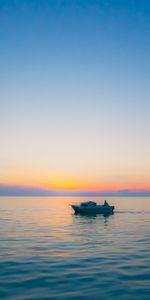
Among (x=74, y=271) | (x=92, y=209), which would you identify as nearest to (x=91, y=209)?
(x=92, y=209)

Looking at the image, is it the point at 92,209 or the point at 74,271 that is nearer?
the point at 74,271

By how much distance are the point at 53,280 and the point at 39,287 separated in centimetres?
165

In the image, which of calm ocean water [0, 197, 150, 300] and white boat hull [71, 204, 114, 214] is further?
white boat hull [71, 204, 114, 214]

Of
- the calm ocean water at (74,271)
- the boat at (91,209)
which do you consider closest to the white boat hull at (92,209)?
the boat at (91,209)

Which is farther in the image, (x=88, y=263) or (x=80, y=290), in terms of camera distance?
(x=88, y=263)

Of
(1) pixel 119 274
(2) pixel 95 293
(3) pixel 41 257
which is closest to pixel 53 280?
(2) pixel 95 293

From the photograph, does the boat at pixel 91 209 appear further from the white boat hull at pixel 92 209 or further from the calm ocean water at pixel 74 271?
the calm ocean water at pixel 74 271

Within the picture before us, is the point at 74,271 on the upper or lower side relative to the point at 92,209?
lower

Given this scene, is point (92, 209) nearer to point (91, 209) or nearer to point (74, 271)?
point (91, 209)

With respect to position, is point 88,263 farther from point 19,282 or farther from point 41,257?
point 19,282

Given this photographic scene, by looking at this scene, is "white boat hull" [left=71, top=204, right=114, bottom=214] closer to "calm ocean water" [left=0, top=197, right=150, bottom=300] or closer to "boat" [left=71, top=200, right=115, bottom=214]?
"boat" [left=71, top=200, right=115, bottom=214]

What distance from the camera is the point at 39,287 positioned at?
655 inches

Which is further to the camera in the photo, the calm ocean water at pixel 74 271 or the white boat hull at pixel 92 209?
the white boat hull at pixel 92 209

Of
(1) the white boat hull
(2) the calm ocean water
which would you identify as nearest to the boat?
(1) the white boat hull
